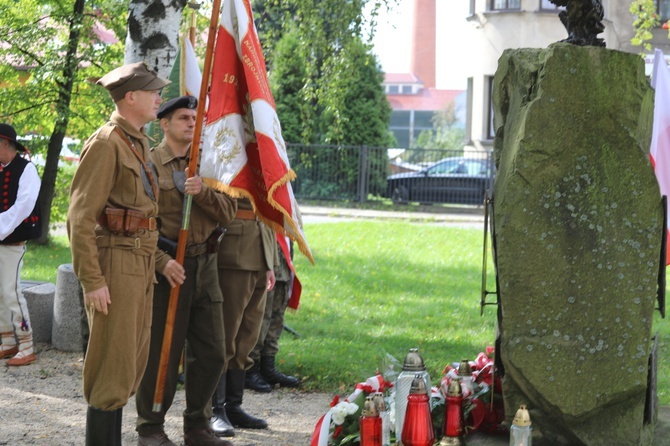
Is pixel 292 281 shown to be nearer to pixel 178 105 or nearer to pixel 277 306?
pixel 277 306

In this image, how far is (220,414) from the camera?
22.4 feet

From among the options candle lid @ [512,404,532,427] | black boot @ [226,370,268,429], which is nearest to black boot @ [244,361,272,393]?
black boot @ [226,370,268,429]

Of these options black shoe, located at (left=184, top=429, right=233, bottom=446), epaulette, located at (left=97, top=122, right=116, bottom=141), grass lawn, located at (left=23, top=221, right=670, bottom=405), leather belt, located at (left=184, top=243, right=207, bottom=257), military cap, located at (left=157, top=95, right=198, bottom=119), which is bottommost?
grass lawn, located at (left=23, top=221, right=670, bottom=405)

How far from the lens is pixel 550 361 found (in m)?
5.07

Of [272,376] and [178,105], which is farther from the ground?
[178,105]

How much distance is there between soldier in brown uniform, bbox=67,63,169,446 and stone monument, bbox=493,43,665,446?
6.07 ft

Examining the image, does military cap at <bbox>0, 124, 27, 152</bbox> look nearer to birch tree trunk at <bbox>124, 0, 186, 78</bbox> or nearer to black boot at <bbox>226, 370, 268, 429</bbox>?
birch tree trunk at <bbox>124, 0, 186, 78</bbox>

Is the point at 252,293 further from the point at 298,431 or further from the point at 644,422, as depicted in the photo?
the point at 644,422

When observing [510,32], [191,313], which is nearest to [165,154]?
[191,313]

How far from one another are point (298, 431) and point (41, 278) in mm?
6221

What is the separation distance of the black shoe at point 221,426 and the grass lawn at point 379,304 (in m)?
1.05

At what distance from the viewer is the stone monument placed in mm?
5074

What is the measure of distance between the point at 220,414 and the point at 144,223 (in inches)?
71.2

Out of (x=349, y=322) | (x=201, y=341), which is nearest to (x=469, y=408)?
(x=201, y=341)
